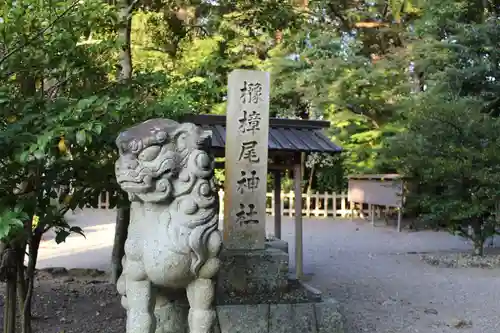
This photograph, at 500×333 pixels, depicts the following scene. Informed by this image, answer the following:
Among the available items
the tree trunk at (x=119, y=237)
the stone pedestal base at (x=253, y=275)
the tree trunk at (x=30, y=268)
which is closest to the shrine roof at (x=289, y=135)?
the tree trunk at (x=119, y=237)

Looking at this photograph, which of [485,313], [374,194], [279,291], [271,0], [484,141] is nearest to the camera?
[279,291]

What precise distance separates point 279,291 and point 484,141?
671cm

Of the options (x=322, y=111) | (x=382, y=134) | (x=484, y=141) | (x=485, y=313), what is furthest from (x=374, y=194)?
(x=485, y=313)

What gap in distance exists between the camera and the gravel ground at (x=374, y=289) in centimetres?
569

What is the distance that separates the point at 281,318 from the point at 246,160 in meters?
1.60

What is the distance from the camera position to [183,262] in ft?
8.55

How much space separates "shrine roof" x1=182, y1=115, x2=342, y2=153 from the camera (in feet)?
22.8

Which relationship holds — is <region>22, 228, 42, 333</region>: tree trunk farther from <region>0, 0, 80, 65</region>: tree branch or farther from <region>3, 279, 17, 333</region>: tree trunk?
<region>0, 0, 80, 65</region>: tree branch

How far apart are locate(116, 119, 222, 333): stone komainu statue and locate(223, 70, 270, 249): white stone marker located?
1.85 metres

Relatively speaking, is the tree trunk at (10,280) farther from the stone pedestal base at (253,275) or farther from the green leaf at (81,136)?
the green leaf at (81,136)

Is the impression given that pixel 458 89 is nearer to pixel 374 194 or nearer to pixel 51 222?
pixel 374 194

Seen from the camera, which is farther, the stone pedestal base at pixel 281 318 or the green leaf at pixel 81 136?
the stone pedestal base at pixel 281 318

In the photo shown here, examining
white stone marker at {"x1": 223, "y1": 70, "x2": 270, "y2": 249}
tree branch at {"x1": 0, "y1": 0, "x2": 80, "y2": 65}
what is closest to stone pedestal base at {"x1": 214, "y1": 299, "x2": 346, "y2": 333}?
white stone marker at {"x1": 223, "y1": 70, "x2": 270, "y2": 249}

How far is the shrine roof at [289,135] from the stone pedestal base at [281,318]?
3080mm
